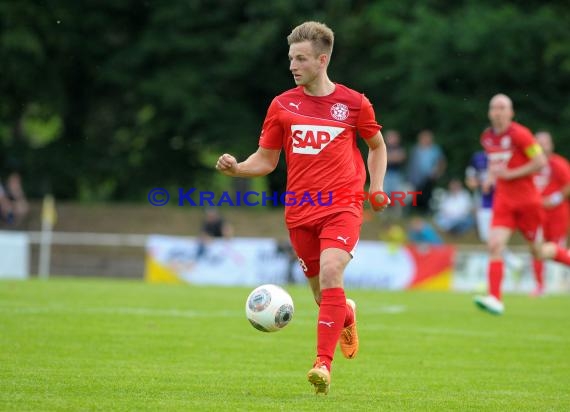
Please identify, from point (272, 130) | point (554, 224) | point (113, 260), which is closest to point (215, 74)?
point (113, 260)

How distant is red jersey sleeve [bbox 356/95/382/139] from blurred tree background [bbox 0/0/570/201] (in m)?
22.3

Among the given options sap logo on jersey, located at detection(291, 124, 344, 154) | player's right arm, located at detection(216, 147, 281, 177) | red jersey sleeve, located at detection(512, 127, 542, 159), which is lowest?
player's right arm, located at detection(216, 147, 281, 177)

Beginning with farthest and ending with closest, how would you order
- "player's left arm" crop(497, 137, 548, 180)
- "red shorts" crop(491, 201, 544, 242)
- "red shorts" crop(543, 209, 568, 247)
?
"red shorts" crop(543, 209, 568, 247)
"red shorts" crop(491, 201, 544, 242)
"player's left arm" crop(497, 137, 548, 180)

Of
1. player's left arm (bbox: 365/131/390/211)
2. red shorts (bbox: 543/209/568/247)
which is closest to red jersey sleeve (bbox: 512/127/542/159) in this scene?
red shorts (bbox: 543/209/568/247)

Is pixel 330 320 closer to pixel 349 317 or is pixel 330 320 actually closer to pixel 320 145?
pixel 349 317

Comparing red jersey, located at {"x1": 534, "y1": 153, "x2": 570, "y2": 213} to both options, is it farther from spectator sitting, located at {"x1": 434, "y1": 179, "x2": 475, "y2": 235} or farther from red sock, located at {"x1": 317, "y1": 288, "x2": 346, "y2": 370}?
red sock, located at {"x1": 317, "y1": 288, "x2": 346, "y2": 370}

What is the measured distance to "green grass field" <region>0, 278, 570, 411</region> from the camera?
7.12 meters

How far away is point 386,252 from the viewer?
25.1 meters

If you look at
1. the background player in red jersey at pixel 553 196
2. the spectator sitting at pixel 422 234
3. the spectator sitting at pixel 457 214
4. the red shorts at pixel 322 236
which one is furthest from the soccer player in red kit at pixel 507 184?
the spectator sitting at pixel 457 214

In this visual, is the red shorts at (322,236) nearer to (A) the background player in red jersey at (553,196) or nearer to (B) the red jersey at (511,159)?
(B) the red jersey at (511,159)

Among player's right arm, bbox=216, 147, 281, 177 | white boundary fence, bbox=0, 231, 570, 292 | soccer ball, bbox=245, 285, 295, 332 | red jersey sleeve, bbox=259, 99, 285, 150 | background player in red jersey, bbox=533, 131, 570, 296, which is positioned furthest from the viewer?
white boundary fence, bbox=0, 231, 570, 292

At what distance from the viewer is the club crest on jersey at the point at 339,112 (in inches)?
318

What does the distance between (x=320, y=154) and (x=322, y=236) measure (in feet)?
1.93

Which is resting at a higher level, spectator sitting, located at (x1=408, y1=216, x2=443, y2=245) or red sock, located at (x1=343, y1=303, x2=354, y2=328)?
spectator sitting, located at (x1=408, y1=216, x2=443, y2=245)
